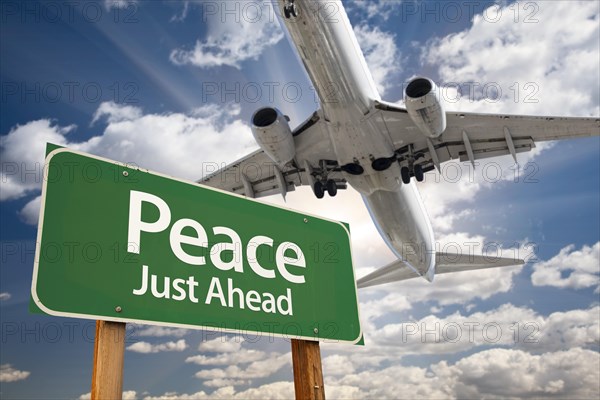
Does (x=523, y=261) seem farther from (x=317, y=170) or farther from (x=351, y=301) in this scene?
(x=351, y=301)

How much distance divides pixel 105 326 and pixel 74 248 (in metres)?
0.31

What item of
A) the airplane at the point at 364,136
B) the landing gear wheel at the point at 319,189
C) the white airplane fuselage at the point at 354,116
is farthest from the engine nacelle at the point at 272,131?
the landing gear wheel at the point at 319,189

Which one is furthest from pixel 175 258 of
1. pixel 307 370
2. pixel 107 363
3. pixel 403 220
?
pixel 403 220

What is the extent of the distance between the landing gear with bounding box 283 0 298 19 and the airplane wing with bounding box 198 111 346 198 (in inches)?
192

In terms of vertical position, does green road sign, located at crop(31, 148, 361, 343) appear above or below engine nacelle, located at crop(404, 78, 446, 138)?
below

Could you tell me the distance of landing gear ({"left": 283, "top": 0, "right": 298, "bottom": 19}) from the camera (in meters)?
15.5

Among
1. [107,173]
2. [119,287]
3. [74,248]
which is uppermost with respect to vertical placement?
[107,173]

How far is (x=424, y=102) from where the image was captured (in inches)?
650

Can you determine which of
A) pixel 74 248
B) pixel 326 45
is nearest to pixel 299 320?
pixel 74 248

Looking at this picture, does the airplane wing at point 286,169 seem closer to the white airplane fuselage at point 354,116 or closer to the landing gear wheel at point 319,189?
the landing gear wheel at point 319,189

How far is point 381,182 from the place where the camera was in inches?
806

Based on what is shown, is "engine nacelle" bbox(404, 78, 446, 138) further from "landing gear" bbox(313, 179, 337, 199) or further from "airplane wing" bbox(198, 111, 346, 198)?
"landing gear" bbox(313, 179, 337, 199)

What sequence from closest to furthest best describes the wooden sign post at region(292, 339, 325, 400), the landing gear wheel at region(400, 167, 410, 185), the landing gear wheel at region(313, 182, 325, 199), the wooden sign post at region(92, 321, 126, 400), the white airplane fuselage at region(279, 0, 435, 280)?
the wooden sign post at region(92, 321, 126, 400) → the wooden sign post at region(292, 339, 325, 400) → the white airplane fuselage at region(279, 0, 435, 280) → the landing gear wheel at region(400, 167, 410, 185) → the landing gear wheel at region(313, 182, 325, 199)

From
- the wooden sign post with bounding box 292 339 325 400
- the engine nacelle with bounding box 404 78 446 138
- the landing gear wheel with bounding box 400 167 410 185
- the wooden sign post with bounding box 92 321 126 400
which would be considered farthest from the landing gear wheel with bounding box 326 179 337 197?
the wooden sign post with bounding box 92 321 126 400
